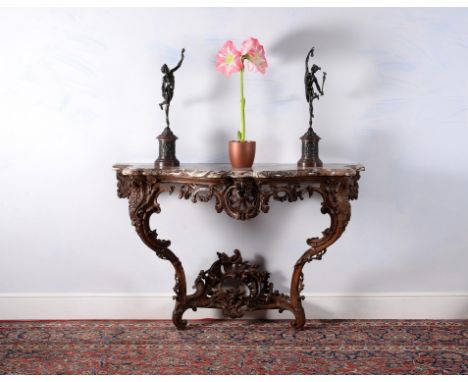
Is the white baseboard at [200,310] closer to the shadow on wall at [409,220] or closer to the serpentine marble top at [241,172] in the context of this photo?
the shadow on wall at [409,220]

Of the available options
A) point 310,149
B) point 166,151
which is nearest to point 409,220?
point 310,149

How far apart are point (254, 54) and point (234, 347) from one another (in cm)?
150

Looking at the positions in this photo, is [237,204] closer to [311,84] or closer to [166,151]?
[166,151]

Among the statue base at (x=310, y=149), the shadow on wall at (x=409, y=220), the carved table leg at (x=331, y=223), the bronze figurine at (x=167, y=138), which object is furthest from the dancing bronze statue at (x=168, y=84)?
the shadow on wall at (x=409, y=220)

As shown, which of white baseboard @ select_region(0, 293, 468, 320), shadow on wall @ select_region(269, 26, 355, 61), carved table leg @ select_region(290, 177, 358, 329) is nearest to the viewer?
carved table leg @ select_region(290, 177, 358, 329)

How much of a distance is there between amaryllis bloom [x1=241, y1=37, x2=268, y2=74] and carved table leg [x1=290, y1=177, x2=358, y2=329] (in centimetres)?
68

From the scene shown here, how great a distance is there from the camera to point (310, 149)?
2748 millimetres

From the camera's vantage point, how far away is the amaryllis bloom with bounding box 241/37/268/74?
2660 millimetres

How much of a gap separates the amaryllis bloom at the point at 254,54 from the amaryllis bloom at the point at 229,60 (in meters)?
0.04

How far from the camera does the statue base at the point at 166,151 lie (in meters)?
2.74

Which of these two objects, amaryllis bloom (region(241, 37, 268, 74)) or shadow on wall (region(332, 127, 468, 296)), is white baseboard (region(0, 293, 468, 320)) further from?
amaryllis bloom (region(241, 37, 268, 74))

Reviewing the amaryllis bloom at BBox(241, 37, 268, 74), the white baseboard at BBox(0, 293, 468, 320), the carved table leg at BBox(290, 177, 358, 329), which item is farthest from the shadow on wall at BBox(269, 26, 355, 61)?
the white baseboard at BBox(0, 293, 468, 320)

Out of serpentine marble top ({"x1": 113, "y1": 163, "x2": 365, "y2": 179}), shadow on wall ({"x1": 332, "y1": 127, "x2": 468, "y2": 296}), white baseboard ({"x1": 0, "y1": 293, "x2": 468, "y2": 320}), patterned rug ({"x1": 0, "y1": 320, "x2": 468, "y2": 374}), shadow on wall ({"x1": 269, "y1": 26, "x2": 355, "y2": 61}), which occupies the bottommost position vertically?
patterned rug ({"x1": 0, "y1": 320, "x2": 468, "y2": 374})

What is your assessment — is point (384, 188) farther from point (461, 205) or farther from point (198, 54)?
point (198, 54)
